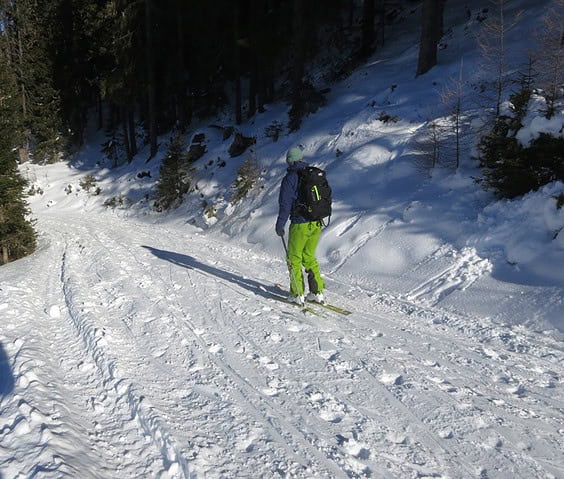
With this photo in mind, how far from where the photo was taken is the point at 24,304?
5641mm

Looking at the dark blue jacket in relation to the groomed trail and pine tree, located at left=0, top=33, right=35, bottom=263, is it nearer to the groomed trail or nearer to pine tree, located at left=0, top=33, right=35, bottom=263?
the groomed trail

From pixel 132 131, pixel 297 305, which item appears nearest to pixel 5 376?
pixel 297 305

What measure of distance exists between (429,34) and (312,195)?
38.2 feet

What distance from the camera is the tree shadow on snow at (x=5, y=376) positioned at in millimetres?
3318

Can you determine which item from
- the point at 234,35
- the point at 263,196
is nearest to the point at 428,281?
the point at 263,196

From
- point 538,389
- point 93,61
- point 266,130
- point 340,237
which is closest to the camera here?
point 538,389

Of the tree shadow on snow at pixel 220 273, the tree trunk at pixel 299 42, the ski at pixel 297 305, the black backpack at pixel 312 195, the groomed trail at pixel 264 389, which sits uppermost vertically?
the tree trunk at pixel 299 42

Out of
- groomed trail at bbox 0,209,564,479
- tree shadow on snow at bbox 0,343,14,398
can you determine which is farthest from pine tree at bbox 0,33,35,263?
tree shadow on snow at bbox 0,343,14,398

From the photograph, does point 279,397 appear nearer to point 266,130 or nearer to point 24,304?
point 24,304

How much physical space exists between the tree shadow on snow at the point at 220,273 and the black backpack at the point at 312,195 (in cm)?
156

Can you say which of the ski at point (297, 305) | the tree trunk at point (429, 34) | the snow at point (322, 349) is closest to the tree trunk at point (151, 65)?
the snow at point (322, 349)

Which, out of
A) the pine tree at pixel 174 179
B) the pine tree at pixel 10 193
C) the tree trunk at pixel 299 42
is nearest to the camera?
the pine tree at pixel 10 193

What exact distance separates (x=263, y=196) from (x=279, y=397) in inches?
418

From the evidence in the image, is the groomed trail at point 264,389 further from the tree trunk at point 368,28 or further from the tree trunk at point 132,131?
the tree trunk at point 132,131
